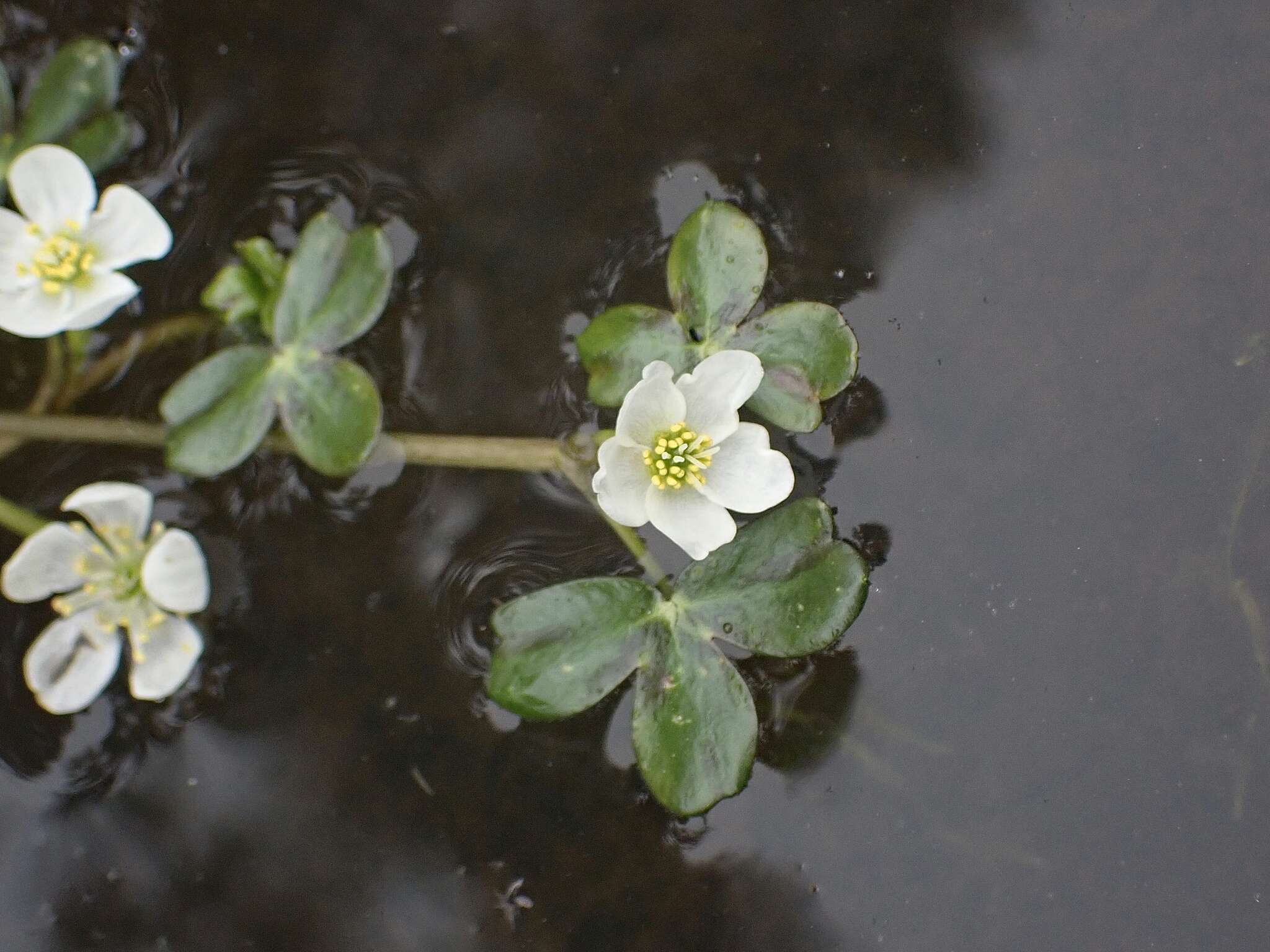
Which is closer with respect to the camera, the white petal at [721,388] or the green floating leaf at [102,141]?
the white petal at [721,388]

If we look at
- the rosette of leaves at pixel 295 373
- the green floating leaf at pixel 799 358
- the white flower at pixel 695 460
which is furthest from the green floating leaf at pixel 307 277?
the green floating leaf at pixel 799 358

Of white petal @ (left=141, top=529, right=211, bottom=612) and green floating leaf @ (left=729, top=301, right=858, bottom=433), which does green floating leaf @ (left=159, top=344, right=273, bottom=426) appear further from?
green floating leaf @ (left=729, top=301, right=858, bottom=433)

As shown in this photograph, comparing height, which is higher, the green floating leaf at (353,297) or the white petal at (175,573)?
the green floating leaf at (353,297)

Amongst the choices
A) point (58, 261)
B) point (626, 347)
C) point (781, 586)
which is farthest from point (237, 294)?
point (781, 586)

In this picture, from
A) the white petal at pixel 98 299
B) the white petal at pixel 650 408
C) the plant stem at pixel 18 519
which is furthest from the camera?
the plant stem at pixel 18 519

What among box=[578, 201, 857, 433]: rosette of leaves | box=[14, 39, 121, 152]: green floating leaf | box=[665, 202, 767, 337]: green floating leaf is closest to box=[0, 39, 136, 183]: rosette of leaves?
box=[14, 39, 121, 152]: green floating leaf

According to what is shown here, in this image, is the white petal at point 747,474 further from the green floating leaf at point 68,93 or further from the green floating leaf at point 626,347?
the green floating leaf at point 68,93
